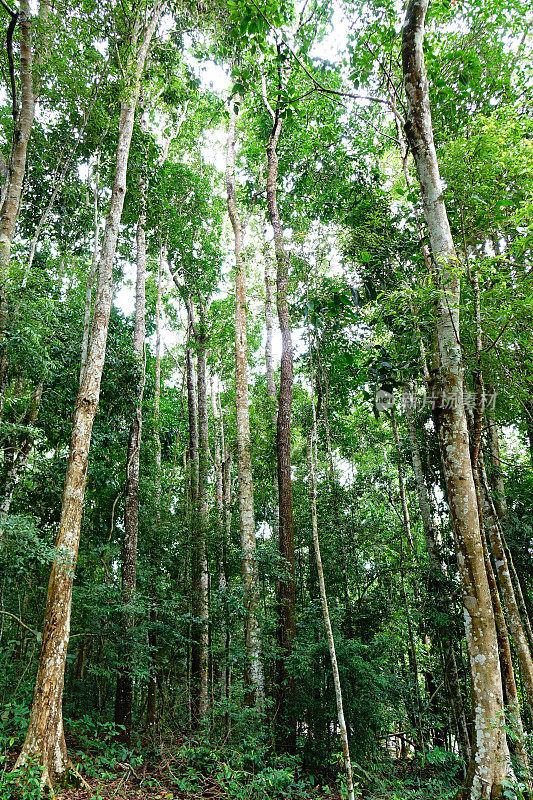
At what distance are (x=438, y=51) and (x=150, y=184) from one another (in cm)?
627

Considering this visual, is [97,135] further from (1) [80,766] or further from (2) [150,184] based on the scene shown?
(1) [80,766]

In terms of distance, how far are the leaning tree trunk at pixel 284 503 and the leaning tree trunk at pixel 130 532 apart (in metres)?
2.35

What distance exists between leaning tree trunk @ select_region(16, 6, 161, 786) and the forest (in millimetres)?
29

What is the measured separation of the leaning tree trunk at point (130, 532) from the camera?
714 cm

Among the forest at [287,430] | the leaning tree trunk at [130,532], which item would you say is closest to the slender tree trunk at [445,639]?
the forest at [287,430]

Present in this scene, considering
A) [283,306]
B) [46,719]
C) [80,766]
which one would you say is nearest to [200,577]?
[80,766]

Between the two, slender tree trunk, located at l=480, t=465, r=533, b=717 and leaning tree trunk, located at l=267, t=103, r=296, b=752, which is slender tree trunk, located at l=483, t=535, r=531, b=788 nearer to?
slender tree trunk, located at l=480, t=465, r=533, b=717

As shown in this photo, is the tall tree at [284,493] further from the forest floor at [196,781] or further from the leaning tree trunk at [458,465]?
the leaning tree trunk at [458,465]

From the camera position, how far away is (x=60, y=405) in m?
8.23

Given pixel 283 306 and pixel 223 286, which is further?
pixel 223 286

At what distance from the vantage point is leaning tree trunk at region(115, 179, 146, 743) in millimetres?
7141

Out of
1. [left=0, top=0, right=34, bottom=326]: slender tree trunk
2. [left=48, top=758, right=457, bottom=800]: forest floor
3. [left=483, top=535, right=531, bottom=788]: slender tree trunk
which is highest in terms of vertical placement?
[left=0, top=0, right=34, bottom=326]: slender tree trunk

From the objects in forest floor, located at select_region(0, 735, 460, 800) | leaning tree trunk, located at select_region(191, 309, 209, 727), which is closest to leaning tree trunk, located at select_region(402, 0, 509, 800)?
forest floor, located at select_region(0, 735, 460, 800)

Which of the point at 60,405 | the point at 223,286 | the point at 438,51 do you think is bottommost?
the point at 60,405
